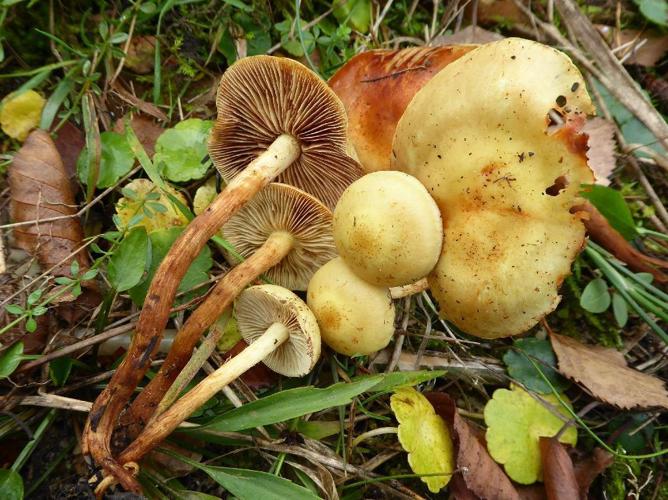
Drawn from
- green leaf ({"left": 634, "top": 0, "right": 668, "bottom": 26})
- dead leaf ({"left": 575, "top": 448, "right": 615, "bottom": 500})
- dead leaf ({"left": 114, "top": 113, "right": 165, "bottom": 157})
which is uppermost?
dead leaf ({"left": 114, "top": 113, "right": 165, "bottom": 157})

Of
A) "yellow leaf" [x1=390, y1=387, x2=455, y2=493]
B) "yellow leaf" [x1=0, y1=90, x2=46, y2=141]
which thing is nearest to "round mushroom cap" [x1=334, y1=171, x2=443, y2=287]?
"yellow leaf" [x1=390, y1=387, x2=455, y2=493]

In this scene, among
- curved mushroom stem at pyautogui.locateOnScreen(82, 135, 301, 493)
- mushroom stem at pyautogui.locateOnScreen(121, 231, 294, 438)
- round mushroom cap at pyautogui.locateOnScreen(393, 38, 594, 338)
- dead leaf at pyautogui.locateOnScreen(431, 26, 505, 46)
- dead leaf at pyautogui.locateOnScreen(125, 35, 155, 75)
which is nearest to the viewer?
round mushroom cap at pyautogui.locateOnScreen(393, 38, 594, 338)

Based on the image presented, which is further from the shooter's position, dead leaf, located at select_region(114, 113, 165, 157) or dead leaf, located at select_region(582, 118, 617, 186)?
dead leaf, located at select_region(582, 118, 617, 186)

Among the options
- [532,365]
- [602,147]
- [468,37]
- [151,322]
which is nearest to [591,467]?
[532,365]

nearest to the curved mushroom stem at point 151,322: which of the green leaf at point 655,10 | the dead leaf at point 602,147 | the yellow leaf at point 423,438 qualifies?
the yellow leaf at point 423,438

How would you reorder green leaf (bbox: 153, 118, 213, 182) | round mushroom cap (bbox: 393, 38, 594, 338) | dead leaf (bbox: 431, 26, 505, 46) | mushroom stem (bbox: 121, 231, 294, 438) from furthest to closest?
dead leaf (bbox: 431, 26, 505, 46) → green leaf (bbox: 153, 118, 213, 182) → mushroom stem (bbox: 121, 231, 294, 438) → round mushroom cap (bbox: 393, 38, 594, 338)

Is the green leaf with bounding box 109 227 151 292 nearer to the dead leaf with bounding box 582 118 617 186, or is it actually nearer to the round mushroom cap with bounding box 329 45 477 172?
the round mushroom cap with bounding box 329 45 477 172

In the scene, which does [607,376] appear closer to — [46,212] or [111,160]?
[111,160]

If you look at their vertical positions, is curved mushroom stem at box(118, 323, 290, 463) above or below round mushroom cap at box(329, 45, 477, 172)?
below
